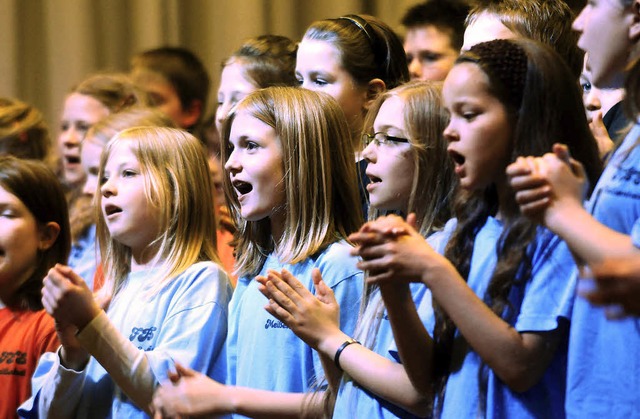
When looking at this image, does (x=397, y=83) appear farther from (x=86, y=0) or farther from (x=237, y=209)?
(x=86, y=0)

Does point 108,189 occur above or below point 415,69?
below

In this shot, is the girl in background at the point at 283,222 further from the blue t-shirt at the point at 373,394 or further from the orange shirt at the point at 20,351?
the orange shirt at the point at 20,351

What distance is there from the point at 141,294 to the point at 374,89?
80 cm

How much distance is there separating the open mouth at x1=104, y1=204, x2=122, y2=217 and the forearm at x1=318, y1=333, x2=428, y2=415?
2.62 feet

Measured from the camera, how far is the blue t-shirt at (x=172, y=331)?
2.27 m

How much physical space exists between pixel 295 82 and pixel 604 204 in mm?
1609

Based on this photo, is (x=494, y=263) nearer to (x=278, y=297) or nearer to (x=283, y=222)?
(x=278, y=297)

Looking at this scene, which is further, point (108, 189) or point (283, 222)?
point (108, 189)

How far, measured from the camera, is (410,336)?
1.67 m


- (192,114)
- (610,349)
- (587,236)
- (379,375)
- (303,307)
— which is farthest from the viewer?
(192,114)

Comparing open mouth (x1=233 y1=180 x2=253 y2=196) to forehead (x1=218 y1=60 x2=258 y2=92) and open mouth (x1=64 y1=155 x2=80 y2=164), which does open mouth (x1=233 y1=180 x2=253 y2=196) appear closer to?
forehead (x1=218 y1=60 x2=258 y2=92)

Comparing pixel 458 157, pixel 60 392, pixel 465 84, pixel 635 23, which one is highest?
pixel 635 23

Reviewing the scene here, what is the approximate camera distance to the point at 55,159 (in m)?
3.66

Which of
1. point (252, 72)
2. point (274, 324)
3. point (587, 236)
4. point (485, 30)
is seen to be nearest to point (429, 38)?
point (252, 72)
